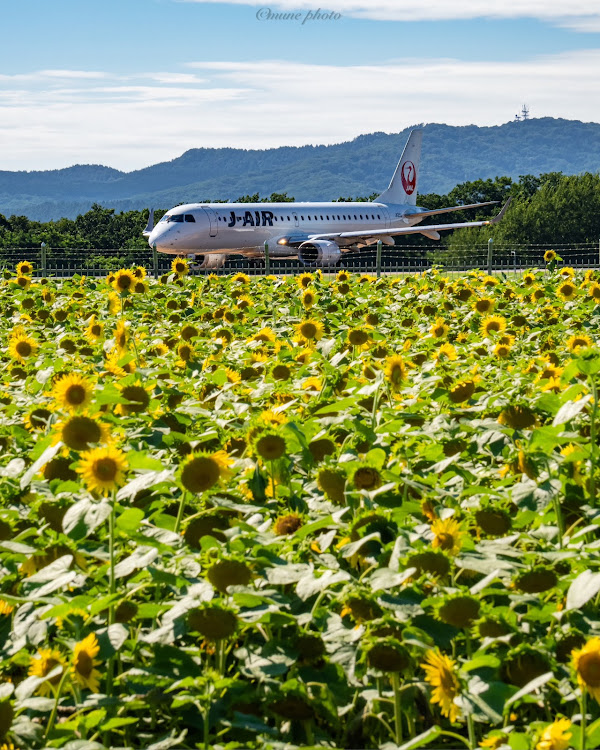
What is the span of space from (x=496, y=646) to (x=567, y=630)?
0.13m

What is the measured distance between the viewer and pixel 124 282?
5.96 metres

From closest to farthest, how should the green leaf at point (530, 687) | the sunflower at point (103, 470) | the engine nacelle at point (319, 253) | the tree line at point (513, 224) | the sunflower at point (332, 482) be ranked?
the green leaf at point (530, 687) < the sunflower at point (103, 470) < the sunflower at point (332, 482) < the engine nacelle at point (319, 253) < the tree line at point (513, 224)

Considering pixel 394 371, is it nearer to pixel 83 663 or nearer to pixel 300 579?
pixel 300 579

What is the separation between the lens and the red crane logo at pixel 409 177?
5116 cm

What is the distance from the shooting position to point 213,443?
2711 millimetres

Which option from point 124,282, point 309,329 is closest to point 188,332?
point 309,329

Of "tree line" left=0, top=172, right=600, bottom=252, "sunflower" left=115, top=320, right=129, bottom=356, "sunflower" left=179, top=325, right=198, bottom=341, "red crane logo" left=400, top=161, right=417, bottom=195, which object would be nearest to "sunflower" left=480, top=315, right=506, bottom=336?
"sunflower" left=179, top=325, right=198, bottom=341

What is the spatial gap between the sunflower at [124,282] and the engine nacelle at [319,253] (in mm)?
28706

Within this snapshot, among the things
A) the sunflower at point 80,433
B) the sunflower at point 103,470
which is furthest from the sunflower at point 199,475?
the sunflower at point 80,433

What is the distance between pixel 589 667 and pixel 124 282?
467 cm

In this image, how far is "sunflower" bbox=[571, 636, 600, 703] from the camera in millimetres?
1568

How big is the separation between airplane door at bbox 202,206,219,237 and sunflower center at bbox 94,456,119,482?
33558 mm

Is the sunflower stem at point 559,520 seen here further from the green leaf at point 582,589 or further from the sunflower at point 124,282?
the sunflower at point 124,282

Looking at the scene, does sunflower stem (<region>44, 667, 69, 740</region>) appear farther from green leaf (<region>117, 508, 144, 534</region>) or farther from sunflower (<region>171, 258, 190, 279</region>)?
sunflower (<region>171, 258, 190, 279</region>)
